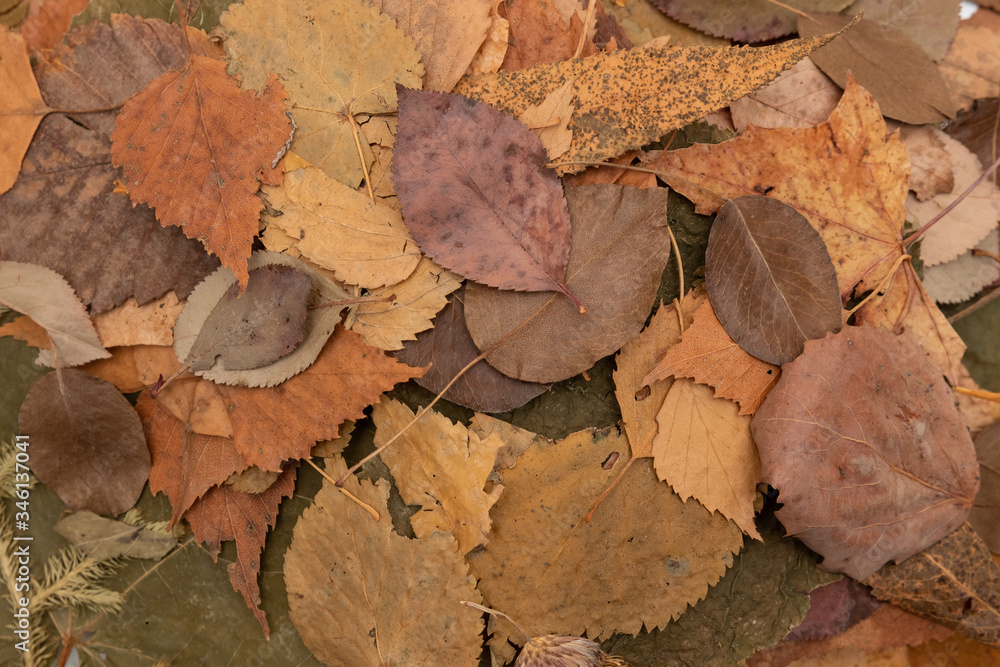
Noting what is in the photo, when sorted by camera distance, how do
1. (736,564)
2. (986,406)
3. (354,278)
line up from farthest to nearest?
(986,406) < (736,564) < (354,278)

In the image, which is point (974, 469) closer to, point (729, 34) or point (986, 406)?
point (986, 406)

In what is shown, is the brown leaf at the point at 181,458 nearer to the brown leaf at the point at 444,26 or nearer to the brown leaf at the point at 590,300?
the brown leaf at the point at 590,300

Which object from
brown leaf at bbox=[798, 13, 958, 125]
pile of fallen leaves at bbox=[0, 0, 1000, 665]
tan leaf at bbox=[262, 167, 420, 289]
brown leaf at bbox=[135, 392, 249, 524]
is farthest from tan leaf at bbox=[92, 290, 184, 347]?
brown leaf at bbox=[798, 13, 958, 125]

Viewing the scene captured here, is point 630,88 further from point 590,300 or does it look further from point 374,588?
point 374,588

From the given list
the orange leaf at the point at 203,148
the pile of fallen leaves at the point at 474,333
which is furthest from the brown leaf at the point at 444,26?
the orange leaf at the point at 203,148

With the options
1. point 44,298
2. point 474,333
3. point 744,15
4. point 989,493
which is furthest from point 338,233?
point 989,493

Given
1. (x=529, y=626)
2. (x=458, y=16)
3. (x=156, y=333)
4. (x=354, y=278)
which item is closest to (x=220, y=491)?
(x=156, y=333)

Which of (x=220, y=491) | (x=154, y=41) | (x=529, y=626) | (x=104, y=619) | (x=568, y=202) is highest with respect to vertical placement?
(x=154, y=41)

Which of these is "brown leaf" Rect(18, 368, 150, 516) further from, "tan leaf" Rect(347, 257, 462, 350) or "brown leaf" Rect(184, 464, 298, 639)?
"tan leaf" Rect(347, 257, 462, 350)
